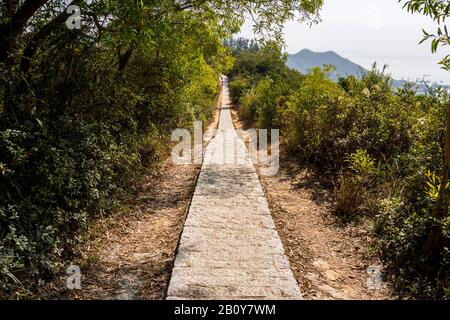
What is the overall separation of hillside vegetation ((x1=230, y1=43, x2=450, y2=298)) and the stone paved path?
3.73ft

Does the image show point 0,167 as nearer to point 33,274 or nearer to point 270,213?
point 33,274

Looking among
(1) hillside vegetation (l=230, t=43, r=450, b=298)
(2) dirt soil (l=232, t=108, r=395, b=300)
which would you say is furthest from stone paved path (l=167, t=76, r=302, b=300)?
(1) hillside vegetation (l=230, t=43, r=450, b=298)

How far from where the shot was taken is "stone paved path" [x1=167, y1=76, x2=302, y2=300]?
312 centimetres

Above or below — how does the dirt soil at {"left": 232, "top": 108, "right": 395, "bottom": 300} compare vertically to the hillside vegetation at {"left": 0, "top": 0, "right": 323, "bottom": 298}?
below

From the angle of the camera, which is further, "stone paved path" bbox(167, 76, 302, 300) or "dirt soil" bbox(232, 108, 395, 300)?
"dirt soil" bbox(232, 108, 395, 300)

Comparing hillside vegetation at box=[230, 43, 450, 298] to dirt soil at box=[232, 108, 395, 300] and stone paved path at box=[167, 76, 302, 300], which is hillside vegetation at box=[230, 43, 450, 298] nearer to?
dirt soil at box=[232, 108, 395, 300]

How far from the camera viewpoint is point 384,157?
5.40 m

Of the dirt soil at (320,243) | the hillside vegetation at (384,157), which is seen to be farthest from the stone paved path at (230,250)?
the hillside vegetation at (384,157)

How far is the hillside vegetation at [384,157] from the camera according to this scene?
3580 mm

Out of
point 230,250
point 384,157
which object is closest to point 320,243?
point 230,250

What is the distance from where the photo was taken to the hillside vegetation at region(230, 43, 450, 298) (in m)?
3.58

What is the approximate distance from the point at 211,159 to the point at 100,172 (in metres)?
4.15

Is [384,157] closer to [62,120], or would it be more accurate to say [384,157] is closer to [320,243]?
[320,243]
